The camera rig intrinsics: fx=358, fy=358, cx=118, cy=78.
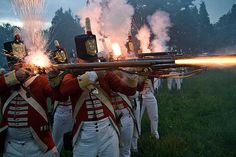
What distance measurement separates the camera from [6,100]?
5535 mm

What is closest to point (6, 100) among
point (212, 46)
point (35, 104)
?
point (35, 104)

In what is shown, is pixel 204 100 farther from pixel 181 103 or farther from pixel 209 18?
pixel 209 18

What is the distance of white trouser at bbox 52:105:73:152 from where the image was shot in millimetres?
7809

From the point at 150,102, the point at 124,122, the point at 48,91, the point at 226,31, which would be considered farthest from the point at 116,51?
the point at 226,31

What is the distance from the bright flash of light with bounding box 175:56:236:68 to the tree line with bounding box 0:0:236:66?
2317 cm

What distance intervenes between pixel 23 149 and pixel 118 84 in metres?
1.73

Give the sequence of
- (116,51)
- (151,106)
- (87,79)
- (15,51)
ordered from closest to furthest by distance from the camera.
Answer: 1. (87,79)
2. (15,51)
3. (116,51)
4. (151,106)

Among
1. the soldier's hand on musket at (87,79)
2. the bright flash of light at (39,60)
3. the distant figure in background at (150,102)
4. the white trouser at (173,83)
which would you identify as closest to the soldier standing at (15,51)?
the bright flash of light at (39,60)

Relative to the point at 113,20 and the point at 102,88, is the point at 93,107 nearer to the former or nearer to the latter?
the point at 102,88

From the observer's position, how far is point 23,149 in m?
5.38

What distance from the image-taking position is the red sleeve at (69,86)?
16.8ft

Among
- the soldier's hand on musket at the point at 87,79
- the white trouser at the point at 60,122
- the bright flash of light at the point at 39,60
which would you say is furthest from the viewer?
the white trouser at the point at 60,122

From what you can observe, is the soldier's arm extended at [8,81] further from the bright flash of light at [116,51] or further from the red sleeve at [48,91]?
the bright flash of light at [116,51]

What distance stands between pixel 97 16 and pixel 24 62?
4307 millimetres
